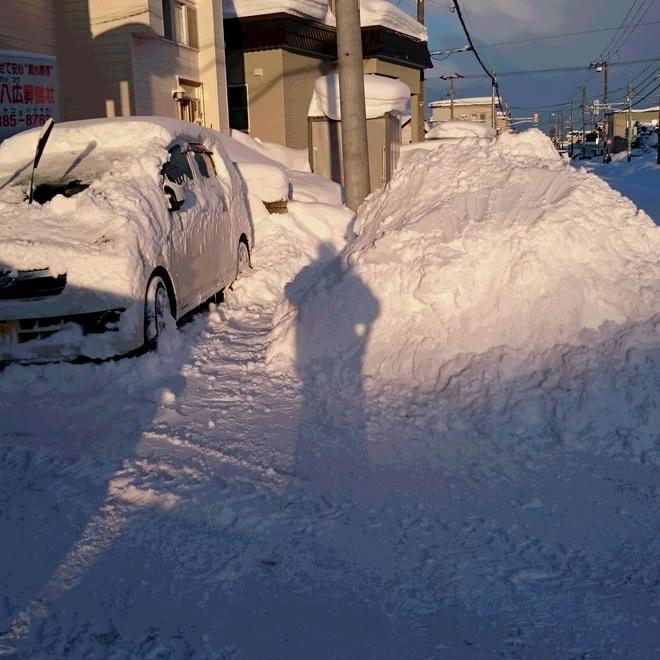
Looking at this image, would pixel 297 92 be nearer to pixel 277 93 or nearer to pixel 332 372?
pixel 277 93

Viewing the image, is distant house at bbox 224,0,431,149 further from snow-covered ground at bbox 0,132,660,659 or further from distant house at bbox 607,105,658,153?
distant house at bbox 607,105,658,153

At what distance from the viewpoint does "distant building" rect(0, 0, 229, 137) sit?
14.5 m

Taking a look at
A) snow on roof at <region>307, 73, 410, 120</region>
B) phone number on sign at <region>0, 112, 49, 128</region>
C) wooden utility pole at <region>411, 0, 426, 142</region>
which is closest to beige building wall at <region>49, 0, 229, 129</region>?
snow on roof at <region>307, 73, 410, 120</region>

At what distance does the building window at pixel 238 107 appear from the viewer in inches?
826

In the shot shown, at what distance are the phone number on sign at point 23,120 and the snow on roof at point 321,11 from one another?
32.1 ft

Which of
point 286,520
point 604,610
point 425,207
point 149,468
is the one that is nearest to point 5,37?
point 425,207

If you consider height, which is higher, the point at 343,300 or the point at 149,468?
the point at 343,300

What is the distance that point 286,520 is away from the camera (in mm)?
3828

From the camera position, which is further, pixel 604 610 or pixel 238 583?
pixel 238 583

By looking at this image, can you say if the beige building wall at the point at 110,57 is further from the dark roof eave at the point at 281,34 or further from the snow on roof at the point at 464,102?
the snow on roof at the point at 464,102

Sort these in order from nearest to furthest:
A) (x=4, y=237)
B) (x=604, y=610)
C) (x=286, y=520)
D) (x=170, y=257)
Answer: (x=604, y=610)
(x=286, y=520)
(x=4, y=237)
(x=170, y=257)

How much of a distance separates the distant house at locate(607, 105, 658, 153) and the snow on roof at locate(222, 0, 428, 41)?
66.6 metres

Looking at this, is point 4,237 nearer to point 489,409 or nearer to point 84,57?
point 489,409

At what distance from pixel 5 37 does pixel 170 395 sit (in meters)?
10.2
